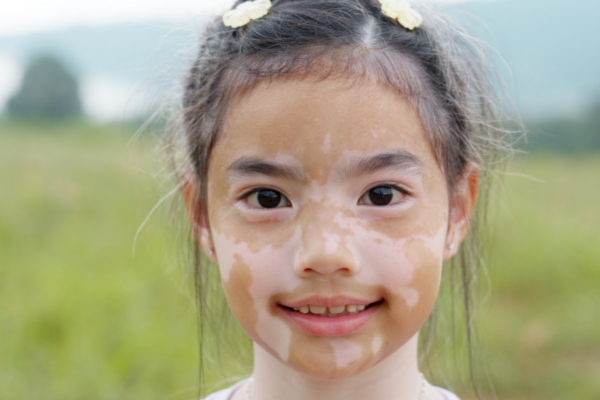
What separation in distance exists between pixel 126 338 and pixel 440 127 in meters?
2.31

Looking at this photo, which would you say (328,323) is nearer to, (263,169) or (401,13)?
(263,169)

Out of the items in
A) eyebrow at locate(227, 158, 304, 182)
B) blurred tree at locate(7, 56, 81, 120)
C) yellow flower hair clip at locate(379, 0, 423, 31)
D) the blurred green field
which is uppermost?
blurred tree at locate(7, 56, 81, 120)

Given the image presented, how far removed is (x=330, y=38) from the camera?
52.3 inches

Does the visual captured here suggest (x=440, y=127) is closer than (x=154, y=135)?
Yes

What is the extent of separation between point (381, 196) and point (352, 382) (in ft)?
1.48

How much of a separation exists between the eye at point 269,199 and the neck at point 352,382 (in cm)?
40

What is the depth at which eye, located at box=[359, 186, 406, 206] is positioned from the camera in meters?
1.29

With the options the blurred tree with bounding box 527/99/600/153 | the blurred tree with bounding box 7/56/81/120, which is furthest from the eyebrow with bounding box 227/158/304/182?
the blurred tree with bounding box 7/56/81/120

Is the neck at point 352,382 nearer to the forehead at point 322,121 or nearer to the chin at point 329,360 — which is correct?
the chin at point 329,360

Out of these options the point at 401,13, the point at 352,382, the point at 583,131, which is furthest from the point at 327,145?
the point at 583,131

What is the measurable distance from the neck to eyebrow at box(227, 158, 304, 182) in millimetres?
471

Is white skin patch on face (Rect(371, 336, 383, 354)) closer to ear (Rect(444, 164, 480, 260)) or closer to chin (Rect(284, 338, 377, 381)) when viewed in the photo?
chin (Rect(284, 338, 377, 381))

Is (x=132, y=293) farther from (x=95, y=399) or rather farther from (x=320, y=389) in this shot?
(x=320, y=389)

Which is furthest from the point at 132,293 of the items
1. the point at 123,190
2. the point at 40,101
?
the point at 40,101
